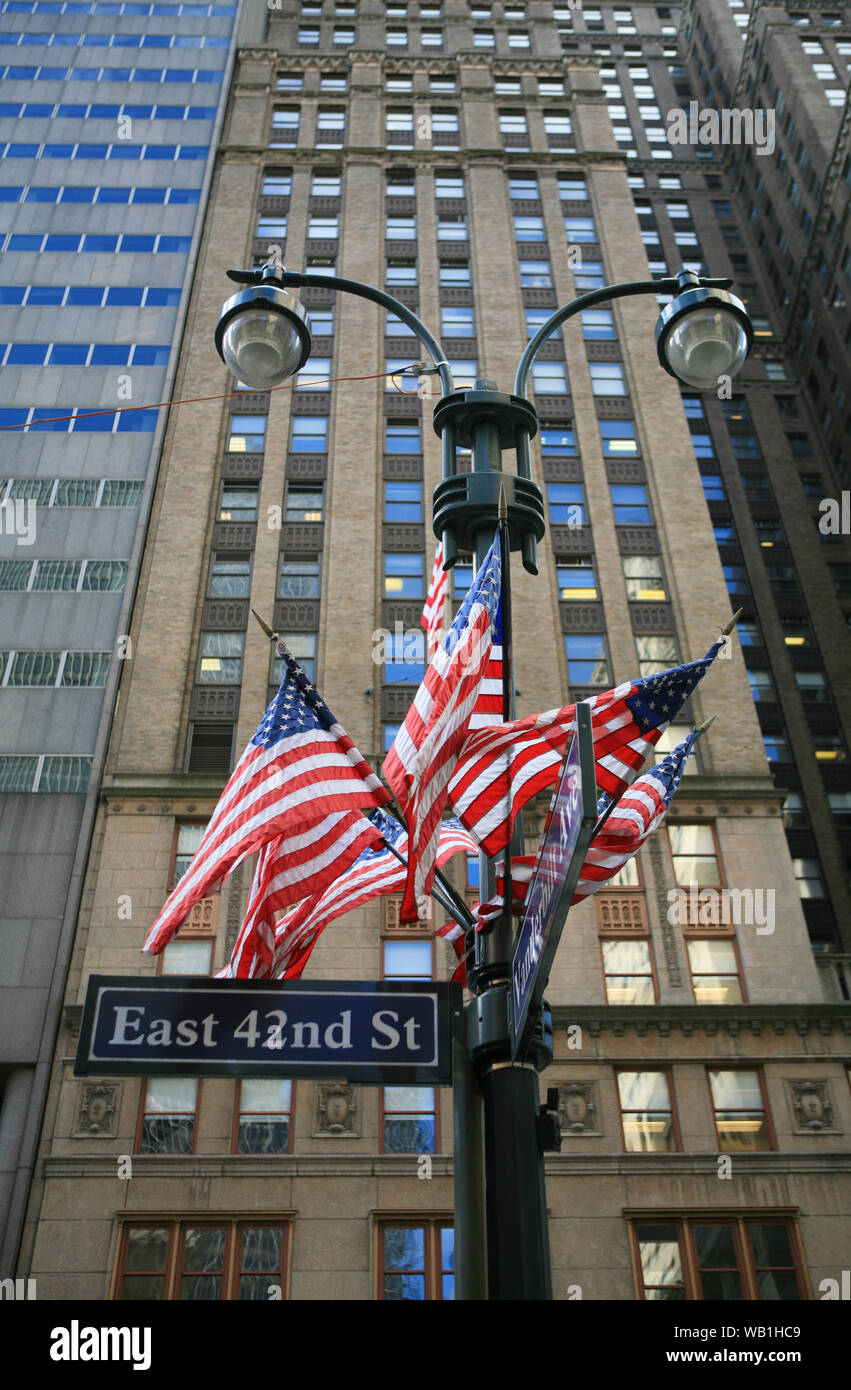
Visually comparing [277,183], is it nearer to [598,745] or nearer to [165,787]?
[165,787]

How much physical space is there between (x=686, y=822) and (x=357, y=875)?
23624 mm

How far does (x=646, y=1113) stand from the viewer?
26.9 meters

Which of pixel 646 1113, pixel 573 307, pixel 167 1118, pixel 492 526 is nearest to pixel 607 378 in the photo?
pixel 646 1113

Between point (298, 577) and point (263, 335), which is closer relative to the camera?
point (263, 335)

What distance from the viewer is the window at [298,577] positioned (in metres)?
37.7

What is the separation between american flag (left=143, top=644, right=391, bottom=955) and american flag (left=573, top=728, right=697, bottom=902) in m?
1.68

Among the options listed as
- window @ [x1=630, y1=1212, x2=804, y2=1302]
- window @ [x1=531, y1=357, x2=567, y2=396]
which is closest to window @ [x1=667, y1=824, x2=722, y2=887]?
window @ [x1=630, y1=1212, x2=804, y2=1302]

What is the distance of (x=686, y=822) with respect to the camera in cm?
3197

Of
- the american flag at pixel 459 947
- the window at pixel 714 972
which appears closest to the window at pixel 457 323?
the window at pixel 714 972

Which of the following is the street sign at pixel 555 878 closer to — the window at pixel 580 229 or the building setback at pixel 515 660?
the building setback at pixel 515 660

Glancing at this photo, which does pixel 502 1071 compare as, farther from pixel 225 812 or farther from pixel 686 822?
pixel 686 822

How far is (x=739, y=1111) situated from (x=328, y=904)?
68.7 feet

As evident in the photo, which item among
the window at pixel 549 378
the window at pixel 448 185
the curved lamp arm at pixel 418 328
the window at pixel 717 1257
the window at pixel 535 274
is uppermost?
the window at pixel 448 185

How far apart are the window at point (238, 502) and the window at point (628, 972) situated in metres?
19.6
